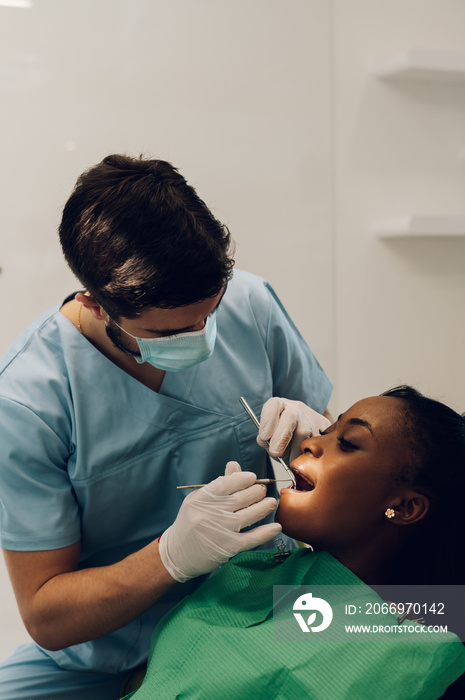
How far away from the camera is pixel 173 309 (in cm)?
107

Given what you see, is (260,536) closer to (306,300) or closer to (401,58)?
(306,300)

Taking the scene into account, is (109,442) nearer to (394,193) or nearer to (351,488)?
(351,488)

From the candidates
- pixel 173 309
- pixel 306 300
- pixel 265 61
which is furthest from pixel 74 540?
pixel 265 61

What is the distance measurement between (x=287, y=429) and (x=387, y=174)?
1.51 m

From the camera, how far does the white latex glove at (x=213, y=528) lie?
1.10m

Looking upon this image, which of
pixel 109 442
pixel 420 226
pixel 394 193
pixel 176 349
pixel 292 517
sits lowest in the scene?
pixel 292 517

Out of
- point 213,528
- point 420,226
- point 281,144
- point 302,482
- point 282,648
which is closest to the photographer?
point 282,648

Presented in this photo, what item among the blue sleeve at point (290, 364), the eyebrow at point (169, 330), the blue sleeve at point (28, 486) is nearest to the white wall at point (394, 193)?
the blue sleeve at point (290, 364)

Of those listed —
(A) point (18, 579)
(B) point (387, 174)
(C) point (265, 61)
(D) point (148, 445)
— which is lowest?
(A) point (18, 579)

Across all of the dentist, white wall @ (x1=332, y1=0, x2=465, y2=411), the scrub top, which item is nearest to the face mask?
the dentist

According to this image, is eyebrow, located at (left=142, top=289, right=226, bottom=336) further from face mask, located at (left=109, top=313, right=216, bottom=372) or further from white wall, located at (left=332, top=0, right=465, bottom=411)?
white wall, located at (left=332, top=0, right=465, bottom=411)

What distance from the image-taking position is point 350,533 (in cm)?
116

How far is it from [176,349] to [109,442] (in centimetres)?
24

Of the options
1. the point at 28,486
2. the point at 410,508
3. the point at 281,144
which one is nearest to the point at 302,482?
the point at 410,508
